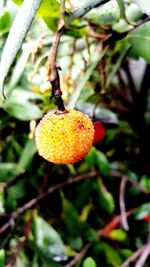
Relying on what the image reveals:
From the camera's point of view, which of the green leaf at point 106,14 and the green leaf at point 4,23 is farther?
the green leaf at point 4,23

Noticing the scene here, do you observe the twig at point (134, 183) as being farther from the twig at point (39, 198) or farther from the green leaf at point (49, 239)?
the green leaf at point (49, 239)

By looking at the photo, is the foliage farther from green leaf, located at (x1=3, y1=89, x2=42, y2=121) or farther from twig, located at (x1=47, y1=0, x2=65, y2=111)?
twig, located at (x1=47, y1=0, x2=65, y2=111)

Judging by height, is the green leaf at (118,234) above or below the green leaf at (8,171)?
below

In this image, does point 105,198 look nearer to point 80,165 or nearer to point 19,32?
point 80,165

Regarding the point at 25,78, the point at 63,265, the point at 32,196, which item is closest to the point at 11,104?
the point at 25,78

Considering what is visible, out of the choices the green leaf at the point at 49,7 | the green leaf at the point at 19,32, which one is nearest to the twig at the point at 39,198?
the green leaf at the point at 49,7

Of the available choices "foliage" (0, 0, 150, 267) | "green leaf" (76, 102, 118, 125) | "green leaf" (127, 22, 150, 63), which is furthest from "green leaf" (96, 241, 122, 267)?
"green leaf" (127, 22, 150, 63)
